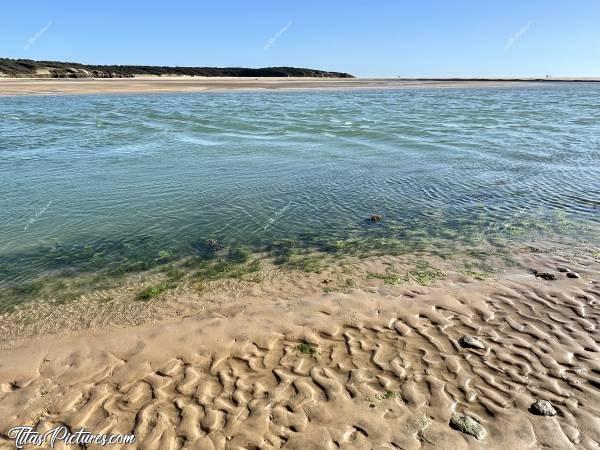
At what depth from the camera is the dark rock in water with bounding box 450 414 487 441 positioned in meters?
4.02

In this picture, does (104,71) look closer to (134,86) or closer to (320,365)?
(134,86)

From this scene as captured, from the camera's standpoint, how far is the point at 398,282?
7.33 metres

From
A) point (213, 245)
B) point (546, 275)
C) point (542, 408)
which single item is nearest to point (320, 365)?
point (542, 408)

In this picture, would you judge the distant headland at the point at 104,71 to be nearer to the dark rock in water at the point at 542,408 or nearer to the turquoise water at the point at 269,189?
the turquoise water at the point at 269,189

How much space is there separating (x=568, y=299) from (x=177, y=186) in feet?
35.0

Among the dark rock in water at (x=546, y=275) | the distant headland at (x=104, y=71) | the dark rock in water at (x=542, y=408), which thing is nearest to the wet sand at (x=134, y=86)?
the distant headland at (x=104, y=71)

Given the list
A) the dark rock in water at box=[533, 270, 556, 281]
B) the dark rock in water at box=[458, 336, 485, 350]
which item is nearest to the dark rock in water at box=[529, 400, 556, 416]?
the dark rock in water at box=[458, 336, 485, 350]

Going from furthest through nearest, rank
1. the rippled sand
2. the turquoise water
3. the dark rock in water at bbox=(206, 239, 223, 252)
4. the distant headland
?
the distant headland → the turquoise water → the dark rock in water at bbox=(206, 239, 223, 252) → the rippled sand

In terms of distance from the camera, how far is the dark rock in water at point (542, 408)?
4.23 m

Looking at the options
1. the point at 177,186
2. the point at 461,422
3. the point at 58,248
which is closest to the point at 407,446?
the point at 461,422

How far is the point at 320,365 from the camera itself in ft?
16.7

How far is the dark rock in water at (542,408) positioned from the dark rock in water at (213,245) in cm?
631

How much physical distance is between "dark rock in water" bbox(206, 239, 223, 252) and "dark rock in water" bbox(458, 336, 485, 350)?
206 inches

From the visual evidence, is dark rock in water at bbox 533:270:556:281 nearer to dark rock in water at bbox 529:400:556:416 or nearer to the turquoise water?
the turquoise water
